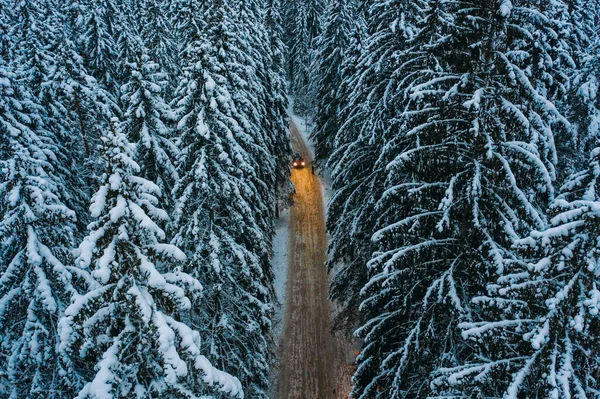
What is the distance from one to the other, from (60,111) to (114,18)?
54.4 feet

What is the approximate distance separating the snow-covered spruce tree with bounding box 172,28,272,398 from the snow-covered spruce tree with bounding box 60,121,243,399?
412 centimetres

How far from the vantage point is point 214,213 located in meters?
13.7

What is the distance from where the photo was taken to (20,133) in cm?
1445

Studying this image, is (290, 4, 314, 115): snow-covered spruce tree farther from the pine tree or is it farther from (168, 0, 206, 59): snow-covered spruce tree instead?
the pine tree

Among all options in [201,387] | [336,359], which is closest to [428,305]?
[201,387]

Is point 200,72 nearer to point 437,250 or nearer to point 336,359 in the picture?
point 437,250

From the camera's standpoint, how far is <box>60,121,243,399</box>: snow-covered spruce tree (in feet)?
25.8

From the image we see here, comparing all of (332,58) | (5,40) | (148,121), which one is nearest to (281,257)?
(148,121)

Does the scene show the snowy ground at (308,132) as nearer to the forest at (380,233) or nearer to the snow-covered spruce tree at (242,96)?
the snow-covered spruce tree at (242,96)

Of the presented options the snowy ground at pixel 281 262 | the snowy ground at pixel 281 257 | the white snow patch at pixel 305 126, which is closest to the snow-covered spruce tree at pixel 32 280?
the snowy ground at pixel 281 257

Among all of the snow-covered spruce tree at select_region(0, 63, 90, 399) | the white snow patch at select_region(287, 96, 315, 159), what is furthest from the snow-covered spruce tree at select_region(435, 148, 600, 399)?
the white snow patch at select_region(287, 96, 315, 159)

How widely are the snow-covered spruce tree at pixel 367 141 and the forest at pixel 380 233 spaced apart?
0.12 metres

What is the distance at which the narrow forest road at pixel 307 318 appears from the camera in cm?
2035

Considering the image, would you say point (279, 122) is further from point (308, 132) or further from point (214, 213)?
point (308, 132)
